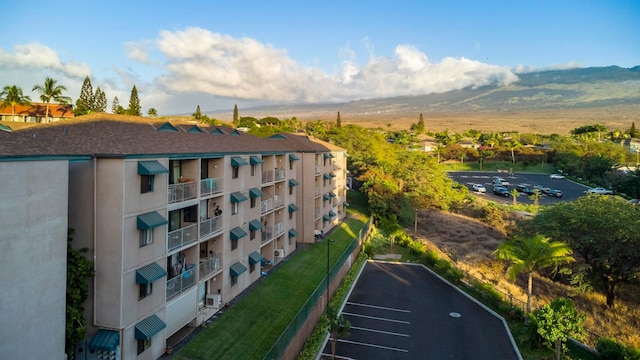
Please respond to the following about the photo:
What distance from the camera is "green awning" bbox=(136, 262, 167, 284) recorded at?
18.2 metres

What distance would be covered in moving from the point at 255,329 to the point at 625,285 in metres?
29.6

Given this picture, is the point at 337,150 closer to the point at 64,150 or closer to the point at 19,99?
the point at 64,150

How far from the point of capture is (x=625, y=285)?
33438mm

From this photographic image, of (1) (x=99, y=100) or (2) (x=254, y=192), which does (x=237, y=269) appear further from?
(1) (x=99, y=100)

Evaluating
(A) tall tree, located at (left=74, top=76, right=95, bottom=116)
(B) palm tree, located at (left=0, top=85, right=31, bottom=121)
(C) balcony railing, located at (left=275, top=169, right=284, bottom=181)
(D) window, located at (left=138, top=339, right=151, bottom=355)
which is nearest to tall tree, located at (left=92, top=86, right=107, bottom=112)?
(A) tall tree, located at (left=74, top=76, right=95, bottom=116)

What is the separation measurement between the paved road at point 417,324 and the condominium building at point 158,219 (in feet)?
27.0

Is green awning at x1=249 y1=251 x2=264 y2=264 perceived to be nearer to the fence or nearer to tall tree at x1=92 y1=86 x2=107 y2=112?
the fence

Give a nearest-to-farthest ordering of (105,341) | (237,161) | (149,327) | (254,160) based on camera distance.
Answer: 1. (105,341)
2. (149,327)
3. (237,161)
4. (254,160)

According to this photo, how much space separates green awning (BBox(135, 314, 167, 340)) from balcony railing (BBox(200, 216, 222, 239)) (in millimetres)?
5834

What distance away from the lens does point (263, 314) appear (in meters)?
26.0

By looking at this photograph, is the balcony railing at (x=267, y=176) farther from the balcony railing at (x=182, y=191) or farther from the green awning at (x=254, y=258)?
the balcony railing at (x=182, y=191)

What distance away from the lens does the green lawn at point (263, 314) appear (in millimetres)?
21272

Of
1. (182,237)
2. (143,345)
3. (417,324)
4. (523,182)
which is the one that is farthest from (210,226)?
(523,182)

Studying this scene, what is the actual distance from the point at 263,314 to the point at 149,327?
8582 millimetres
